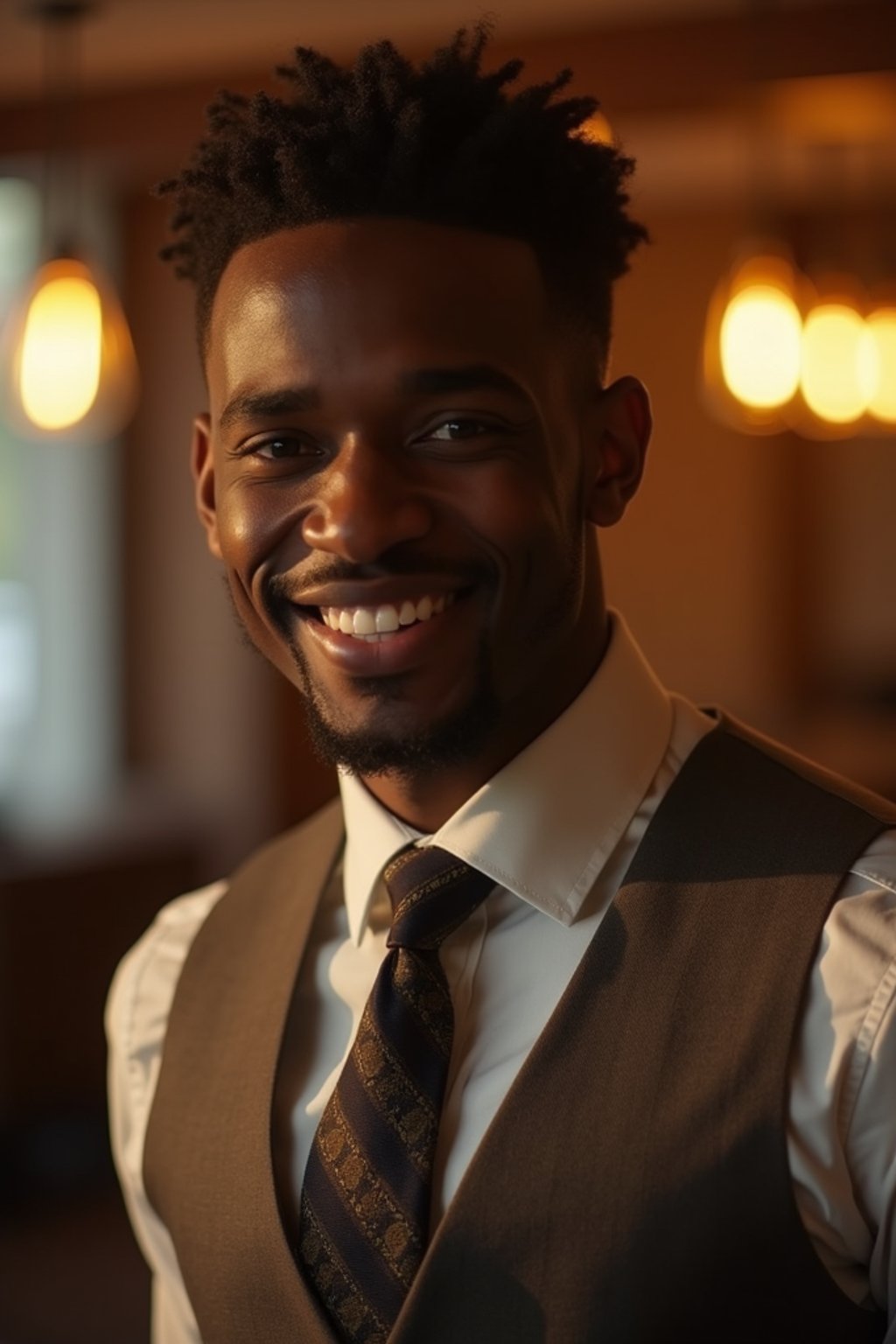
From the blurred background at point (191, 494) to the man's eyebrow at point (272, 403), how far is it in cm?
186

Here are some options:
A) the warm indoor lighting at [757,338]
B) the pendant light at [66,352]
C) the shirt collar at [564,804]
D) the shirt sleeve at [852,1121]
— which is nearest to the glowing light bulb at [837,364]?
the warm indoor lighting at [757,338]

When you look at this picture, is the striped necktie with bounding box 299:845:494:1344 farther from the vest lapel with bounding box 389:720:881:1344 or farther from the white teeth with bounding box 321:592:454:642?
the white teeth with bounding box 321:592:454:642

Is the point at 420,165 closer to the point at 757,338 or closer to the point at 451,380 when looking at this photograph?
the point at 451,380

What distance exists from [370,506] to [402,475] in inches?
1.5

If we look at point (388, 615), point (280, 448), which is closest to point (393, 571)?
point (388, 615)

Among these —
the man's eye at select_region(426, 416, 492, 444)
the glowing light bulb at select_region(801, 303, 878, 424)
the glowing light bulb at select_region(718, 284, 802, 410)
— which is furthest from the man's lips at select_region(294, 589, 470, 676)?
the glowing light bulb at select_region(801, 303, 878, 424)

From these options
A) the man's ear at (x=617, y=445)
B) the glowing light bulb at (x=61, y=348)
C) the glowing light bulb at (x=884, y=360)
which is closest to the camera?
the man's ear at (x=617, y=445)

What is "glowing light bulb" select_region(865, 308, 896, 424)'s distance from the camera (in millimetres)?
3818

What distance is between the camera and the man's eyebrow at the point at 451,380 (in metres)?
1.17

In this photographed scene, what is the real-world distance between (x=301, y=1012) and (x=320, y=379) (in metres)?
0.51

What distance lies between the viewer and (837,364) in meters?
3.66

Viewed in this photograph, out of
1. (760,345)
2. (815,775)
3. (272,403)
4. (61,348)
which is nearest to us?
(272,403)

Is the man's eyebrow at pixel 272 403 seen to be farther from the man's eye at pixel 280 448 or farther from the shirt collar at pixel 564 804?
the shirt collar at pixel 564 804

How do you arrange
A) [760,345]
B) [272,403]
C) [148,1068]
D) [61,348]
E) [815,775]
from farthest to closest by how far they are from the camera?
[760,345] < [61,348] < [148,1068] < [815,775] < [272,403]
